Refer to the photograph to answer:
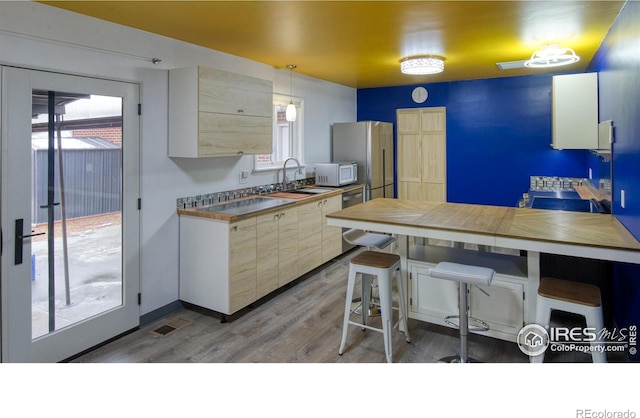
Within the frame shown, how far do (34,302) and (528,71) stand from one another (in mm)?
5977

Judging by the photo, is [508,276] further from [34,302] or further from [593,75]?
[34,302]

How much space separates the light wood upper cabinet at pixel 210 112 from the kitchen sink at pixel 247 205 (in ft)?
1.71

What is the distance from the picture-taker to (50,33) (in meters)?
2.70

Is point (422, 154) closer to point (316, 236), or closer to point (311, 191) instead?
point (311, 191)

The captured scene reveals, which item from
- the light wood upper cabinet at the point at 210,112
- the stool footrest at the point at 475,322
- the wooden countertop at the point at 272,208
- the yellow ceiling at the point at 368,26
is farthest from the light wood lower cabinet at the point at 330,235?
the stool footrest at the point at 475,322

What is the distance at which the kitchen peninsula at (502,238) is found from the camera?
2219mm

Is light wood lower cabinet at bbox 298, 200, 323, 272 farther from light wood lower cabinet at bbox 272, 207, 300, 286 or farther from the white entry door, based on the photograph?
the white entry door

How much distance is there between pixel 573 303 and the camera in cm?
216

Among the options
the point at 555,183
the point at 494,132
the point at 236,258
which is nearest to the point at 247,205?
the point at 236,258

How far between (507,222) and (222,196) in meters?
2.74

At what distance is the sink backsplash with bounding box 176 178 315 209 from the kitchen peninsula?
5.16 ft

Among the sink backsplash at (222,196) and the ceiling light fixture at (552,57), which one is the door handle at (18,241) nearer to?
the sink backsplash at (222,196)

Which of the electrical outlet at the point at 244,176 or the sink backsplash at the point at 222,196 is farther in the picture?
the electrical outlet at the point at 244,176

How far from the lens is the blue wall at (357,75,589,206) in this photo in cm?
561
